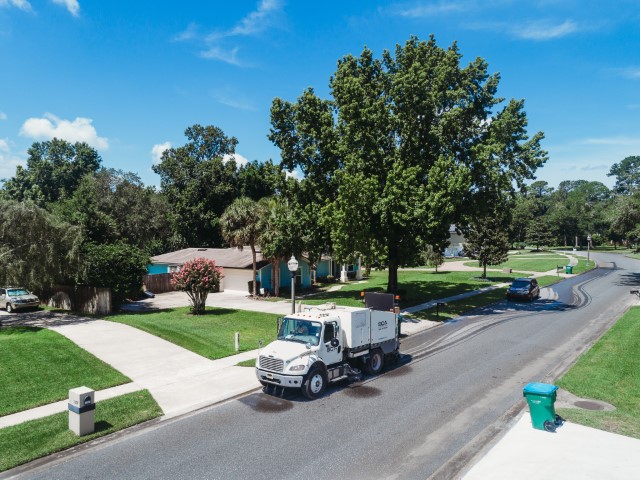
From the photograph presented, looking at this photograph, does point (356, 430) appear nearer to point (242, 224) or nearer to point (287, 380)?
point (287, 380)

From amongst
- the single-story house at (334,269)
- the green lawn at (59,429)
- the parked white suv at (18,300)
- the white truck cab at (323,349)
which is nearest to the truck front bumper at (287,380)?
the white truck cab at (323,349)

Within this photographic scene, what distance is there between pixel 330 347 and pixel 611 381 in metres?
9.32

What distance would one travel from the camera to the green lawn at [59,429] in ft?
33.1

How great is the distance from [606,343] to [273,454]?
16715 mm

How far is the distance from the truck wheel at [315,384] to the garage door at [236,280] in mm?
27080

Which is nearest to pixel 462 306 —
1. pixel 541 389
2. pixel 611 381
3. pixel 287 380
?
pixel 611 381

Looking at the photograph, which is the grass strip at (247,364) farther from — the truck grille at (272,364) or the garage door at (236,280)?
the garage door at (236,280)

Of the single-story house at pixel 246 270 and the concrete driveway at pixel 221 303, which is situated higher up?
the single-story house at pixel 246 270

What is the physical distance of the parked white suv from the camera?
97.1ft

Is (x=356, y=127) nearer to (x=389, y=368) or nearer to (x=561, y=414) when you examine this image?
(x=389, y=368)

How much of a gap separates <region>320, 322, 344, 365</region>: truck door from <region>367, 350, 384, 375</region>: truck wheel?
5.76 ft

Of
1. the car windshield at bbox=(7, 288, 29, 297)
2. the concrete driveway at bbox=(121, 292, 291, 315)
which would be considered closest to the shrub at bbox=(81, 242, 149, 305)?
the concrete driveway at bbox=(121, 292, 291, 315)

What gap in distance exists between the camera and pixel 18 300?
29.7 m

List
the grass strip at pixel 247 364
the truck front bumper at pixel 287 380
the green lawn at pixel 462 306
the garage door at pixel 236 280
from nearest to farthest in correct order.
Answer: the truck front bumper at pixel 287 380 < the grass strip at pixel 247 364 < the green lawn at pixel 462 306 < the garage door at pixel 236 280
